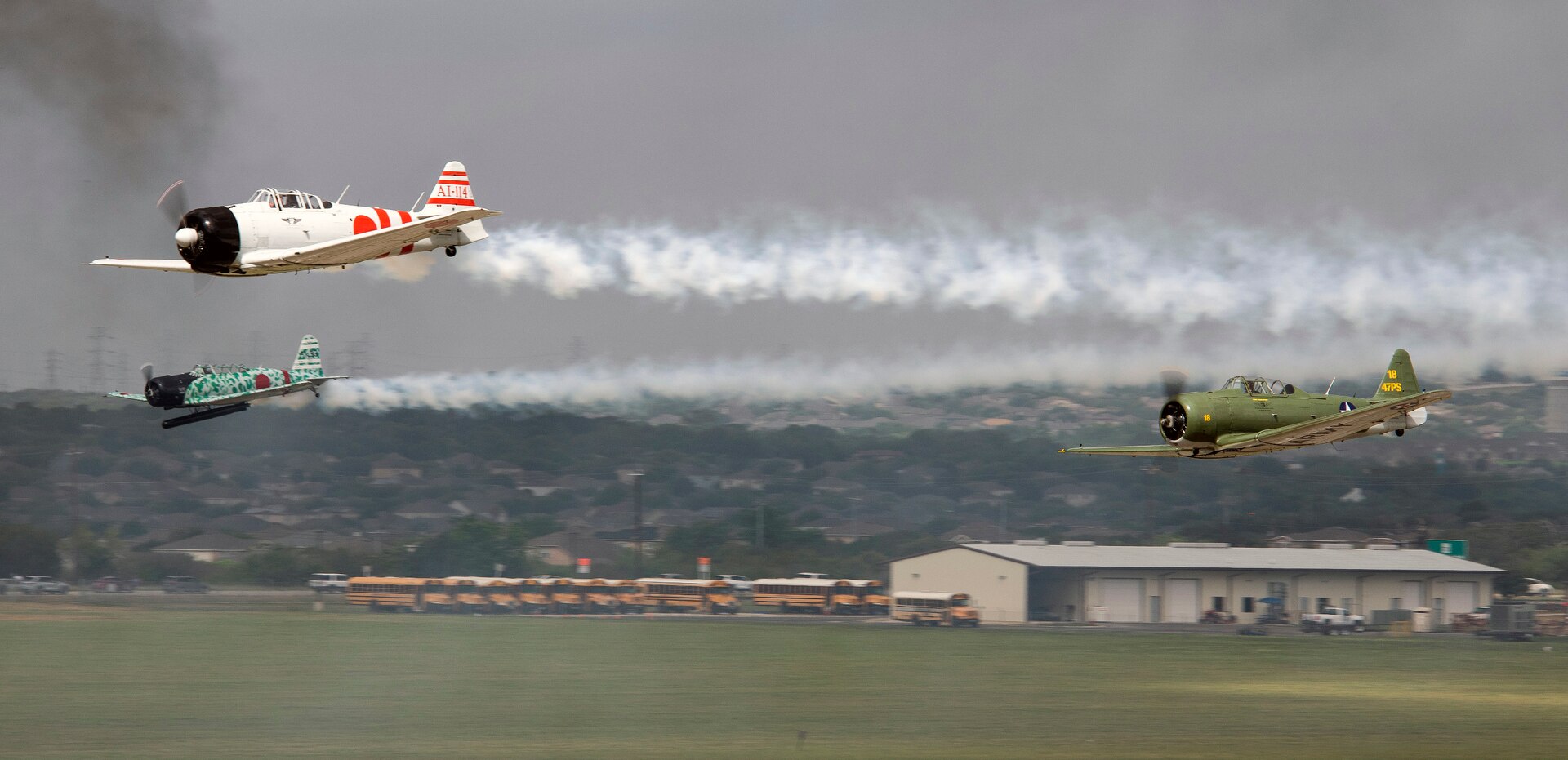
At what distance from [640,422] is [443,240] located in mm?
141714

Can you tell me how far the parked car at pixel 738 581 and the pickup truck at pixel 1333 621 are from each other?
49059 millimetres

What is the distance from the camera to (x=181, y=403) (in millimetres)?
69188

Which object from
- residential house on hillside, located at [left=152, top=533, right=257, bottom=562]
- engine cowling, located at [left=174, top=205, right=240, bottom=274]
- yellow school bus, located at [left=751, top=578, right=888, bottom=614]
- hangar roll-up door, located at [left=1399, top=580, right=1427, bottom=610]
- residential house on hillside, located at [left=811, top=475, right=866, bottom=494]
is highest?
engine cowling, located at [left=174, top=205, right=240, bottom=274]

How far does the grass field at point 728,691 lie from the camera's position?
8681cm

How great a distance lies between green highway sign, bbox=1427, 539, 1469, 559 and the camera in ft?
474

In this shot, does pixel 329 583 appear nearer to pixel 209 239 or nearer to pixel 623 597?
pixel 623 597

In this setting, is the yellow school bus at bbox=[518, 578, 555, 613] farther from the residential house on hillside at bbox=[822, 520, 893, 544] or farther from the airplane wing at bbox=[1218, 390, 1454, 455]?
the airplane wing at bbox=[1218, 390, 1454, 455]

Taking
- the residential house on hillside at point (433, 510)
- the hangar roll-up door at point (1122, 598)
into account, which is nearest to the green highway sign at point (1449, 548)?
the hangar roll-up door at point (1122, 598)

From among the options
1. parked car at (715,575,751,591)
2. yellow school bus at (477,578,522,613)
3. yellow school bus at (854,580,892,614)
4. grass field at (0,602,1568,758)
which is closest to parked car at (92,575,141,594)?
grass field at (0,602,1568,758)

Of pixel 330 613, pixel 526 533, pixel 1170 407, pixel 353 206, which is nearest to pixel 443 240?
pixel 353 206

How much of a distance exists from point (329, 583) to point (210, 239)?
408 feet

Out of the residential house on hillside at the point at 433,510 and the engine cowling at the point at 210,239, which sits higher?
the engine cowling at the point at 210,239

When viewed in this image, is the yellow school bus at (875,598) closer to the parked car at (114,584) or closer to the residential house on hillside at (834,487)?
the residential house on hillside at (834,487)

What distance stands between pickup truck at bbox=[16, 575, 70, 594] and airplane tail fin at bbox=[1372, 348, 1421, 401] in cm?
14513
